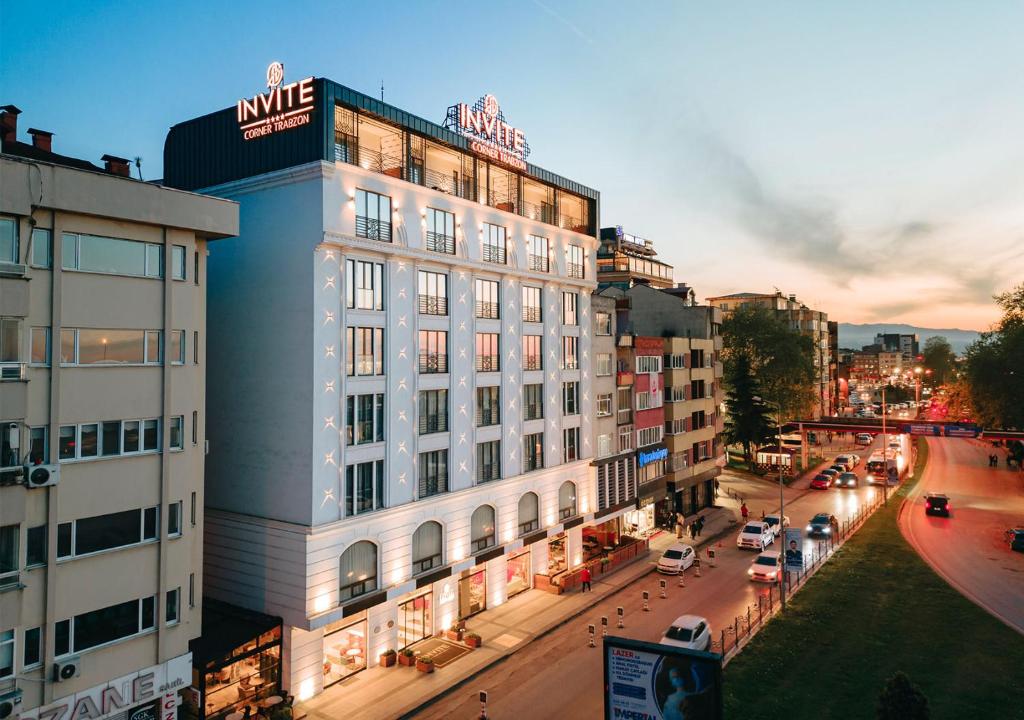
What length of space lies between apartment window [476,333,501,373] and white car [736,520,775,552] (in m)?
24.0

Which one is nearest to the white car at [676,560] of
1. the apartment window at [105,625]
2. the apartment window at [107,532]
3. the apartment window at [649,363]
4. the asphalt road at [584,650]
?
the asphalt road at [584,650]

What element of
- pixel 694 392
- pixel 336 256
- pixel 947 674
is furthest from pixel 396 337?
pixel 694 392

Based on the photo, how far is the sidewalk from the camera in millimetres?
26875

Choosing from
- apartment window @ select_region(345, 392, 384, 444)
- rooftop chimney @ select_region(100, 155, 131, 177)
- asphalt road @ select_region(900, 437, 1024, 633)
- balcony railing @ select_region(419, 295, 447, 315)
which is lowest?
asphalt road @ select_region(900, 437, 1024, 633)

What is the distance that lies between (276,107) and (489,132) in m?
11.9

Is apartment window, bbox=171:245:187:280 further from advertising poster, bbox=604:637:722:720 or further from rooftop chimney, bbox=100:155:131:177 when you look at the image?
advertising poster, bbox=604:637:722:720

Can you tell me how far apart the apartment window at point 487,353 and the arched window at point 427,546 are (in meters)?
8.82

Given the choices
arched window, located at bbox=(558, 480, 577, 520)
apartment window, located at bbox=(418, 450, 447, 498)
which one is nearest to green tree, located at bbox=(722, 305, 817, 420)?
arched window, located at bbox=(558, 480, 577, 520)

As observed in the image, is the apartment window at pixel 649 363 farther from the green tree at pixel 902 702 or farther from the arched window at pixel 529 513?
the green tree at pixel 902 702

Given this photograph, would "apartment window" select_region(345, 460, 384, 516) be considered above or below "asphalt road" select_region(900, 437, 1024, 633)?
above

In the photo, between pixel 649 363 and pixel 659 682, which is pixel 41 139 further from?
pixel 649 363

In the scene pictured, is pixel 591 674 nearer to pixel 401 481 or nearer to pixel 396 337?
pixel 401 481

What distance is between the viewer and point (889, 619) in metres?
33.7

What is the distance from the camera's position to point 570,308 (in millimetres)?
44781
